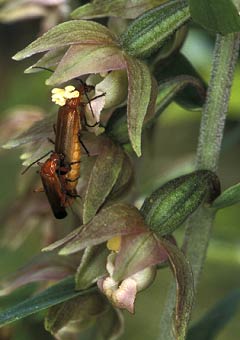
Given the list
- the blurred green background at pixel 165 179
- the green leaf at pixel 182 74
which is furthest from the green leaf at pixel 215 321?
the green leaf at pixel 182 74

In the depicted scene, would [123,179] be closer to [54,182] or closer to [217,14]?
[54,182]

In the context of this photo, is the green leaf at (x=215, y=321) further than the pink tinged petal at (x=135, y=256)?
Yes

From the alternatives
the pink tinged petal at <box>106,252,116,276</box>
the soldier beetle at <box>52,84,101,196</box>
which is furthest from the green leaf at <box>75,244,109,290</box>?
the soldier beetle at <box>52,84,101,196</box>

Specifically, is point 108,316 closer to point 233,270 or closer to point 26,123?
point 26,123

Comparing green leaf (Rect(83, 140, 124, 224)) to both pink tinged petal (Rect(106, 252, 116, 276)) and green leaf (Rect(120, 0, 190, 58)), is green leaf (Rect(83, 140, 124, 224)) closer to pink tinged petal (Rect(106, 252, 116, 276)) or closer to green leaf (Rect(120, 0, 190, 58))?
pink tinged petal (Rect(106, 252, 116, 276))

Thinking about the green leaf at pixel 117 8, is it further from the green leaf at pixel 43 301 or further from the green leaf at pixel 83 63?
the green leaf at pixel 43 301

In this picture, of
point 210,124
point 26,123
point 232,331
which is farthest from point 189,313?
point 232,331
